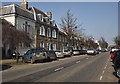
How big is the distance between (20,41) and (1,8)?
1488 centimetres

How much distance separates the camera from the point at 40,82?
23.6 ft

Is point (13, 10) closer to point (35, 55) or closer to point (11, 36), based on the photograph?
point (11, 36)

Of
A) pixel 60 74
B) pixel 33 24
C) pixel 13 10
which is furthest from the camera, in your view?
pixel 33 24

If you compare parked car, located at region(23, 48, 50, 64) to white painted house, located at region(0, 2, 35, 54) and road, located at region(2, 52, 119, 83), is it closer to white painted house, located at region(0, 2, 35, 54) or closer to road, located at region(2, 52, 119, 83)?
road, located at region(2, 52, 119, 83)

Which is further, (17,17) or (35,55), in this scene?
(17,17)

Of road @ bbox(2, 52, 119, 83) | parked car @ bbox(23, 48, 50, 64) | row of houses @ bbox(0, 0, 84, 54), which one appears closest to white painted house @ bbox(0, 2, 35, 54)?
row of houses @ bbox(0, 0, 84, 54)

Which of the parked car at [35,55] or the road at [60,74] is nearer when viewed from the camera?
the road at [60,74]

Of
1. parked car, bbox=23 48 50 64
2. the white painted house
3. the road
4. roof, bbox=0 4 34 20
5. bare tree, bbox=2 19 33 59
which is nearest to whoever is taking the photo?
the road

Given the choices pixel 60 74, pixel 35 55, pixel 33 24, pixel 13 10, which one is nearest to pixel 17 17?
pixel 13 10

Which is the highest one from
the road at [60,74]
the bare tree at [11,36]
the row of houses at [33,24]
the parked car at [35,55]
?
the row of houses at [33,24]

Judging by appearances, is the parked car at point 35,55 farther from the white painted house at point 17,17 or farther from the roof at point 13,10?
the roof at point 13,10

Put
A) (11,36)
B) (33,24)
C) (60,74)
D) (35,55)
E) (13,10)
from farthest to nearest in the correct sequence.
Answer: (33,24)
(13,10)
(35,55)
(11,36)
(60,74)

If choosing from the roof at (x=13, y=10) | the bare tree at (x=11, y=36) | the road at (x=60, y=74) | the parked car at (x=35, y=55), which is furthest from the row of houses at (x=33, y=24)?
the road at (x=60, y=74)

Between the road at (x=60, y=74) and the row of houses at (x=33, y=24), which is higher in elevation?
the row of houses at (x=33, y=24)
